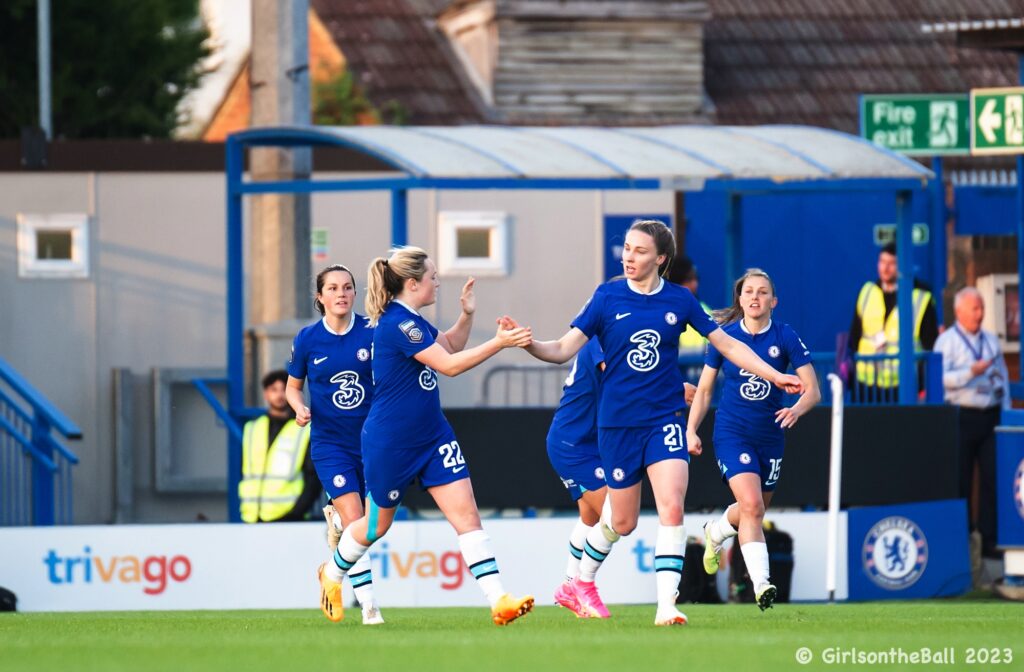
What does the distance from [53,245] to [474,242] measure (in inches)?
154

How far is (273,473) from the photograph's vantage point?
16.4 m

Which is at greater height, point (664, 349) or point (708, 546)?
point (664, 349)

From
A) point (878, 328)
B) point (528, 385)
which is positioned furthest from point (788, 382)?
point (528, 385)

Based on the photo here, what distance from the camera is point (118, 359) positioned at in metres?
20.8

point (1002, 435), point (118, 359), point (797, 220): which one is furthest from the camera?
point (797, 220)

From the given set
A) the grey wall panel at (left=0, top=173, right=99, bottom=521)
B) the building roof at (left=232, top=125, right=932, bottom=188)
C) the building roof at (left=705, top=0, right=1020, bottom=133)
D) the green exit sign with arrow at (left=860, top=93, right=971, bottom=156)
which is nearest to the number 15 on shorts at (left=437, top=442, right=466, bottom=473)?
the building roof at (left=232, top=125, right=932, bottom=188)

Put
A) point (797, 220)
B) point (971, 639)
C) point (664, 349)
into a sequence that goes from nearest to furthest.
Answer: point (971, 639)
point (664, 349)
point (797, 220)

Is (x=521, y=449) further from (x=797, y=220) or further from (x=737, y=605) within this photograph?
(x=797, y=220)

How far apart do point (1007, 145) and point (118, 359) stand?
26.7 ft

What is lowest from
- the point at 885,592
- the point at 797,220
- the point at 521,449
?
the point at 885,592

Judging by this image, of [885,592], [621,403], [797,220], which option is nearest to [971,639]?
[621,403]

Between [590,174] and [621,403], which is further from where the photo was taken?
[590,174]

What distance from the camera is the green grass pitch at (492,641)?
8930 millimetres

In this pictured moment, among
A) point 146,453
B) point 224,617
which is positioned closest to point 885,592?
point 224,617
